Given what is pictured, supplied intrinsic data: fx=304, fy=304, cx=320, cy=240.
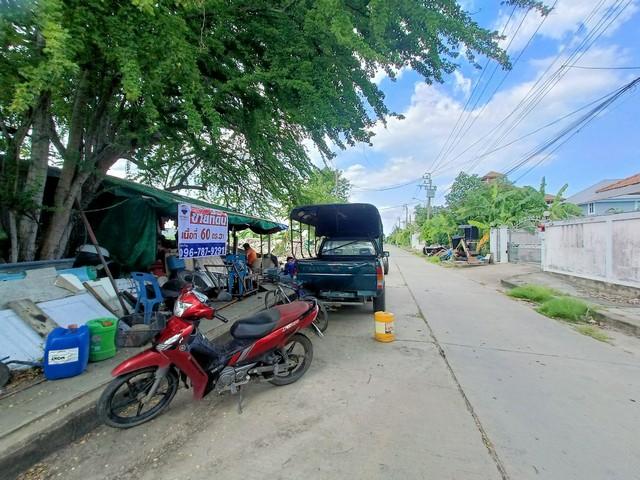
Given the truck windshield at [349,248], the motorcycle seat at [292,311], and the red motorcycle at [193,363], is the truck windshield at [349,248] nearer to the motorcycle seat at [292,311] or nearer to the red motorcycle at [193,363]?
the motorcycle seat at [292,311]

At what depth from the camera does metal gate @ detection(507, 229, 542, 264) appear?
54.5 ft

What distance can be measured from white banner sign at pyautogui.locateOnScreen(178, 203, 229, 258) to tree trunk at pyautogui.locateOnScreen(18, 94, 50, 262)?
1878 mm

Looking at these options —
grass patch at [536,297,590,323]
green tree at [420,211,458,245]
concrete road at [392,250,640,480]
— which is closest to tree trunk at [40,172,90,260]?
concrete road at [392,250,640,480]

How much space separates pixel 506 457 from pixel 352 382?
5.14 feet

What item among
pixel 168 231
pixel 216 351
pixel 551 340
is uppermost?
pixel 168 231

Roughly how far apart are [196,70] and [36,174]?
291 centimetres

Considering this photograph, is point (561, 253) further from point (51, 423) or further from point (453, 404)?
point (51, 423)

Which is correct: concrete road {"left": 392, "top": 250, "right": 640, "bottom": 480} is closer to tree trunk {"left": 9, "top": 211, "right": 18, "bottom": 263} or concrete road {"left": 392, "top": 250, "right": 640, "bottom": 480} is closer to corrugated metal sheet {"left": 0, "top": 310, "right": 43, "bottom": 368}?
corrugated metal sheet {"left": 0, "top": 310, "right": 43, "bottom": 368}

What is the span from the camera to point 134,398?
2.77 metres

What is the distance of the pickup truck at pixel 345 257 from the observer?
5.82 m

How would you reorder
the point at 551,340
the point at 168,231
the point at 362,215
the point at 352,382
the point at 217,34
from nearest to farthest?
the point at 352,382, the point at 217,34, the point at 551,340, the point at 362,215, the point at 168,231

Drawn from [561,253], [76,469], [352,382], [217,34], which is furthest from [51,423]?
[561,253]

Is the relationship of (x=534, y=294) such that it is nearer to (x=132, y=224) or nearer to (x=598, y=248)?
(x=598, y=248)

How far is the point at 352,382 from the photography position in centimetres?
344
